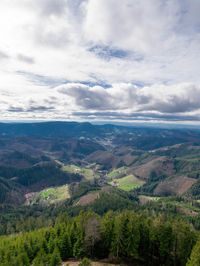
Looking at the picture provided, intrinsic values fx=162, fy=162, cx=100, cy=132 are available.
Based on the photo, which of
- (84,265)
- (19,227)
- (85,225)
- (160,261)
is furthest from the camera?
(19,227)

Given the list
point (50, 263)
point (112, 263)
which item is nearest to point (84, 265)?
point (50, 263)

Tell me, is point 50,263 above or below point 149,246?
above

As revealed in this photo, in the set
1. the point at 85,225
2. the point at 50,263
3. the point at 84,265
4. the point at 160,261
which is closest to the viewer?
the point at 84,265

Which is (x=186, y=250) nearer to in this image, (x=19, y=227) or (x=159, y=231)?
(x=159, y=231)

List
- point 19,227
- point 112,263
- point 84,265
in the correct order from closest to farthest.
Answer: point 84,265
point 112,263
point 19,227

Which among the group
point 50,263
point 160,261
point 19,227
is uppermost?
point 50,263

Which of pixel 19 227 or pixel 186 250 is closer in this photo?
pixel 186 250

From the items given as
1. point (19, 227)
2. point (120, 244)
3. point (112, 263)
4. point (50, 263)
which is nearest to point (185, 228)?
point (120, 244)

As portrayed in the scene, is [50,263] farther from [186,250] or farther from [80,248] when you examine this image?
[186,250]

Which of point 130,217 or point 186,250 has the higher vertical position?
point 130,217
